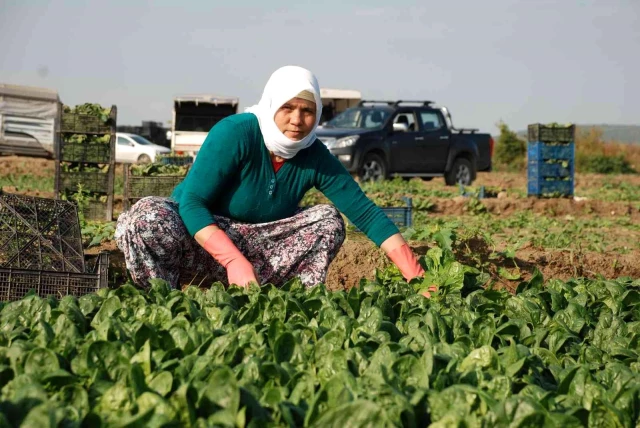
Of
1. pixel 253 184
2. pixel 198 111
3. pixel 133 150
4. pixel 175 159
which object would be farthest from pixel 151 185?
pixel 133 150

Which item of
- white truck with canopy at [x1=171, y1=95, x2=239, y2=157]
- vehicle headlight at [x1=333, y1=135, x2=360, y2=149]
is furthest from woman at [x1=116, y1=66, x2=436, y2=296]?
white truck with canopy at [x1=171, y1=95, x2=239, y2=157]

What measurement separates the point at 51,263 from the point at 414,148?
43.2 ft

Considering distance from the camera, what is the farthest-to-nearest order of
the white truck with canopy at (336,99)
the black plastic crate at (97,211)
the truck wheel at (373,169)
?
1. the white truck with canopy at (336,99)
2. the truck wheel at (373,169)
3. the black plastic crate at (97,211)

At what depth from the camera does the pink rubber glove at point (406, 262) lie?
457 centimetres

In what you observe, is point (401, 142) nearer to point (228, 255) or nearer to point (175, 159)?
point (175, 159)

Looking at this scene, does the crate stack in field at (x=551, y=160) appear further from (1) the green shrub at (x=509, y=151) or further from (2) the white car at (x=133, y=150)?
(1) the green shrub at (x=509, y=151)

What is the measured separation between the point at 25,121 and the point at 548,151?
47.4 ft

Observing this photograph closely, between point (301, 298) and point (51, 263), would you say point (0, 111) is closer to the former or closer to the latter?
point (51, 263)

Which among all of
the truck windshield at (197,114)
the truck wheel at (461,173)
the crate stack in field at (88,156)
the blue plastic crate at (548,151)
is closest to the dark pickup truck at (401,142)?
the truck wheel at (461,173)

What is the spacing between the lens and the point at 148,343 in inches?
106

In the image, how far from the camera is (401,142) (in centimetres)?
1720

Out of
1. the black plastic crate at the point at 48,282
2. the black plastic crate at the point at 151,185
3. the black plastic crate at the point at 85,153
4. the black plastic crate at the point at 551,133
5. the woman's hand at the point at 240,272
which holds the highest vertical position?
the black plastic crate at the point at 551,133

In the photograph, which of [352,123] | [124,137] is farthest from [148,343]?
[124,137]

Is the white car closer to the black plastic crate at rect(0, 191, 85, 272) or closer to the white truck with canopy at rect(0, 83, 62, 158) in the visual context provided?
the white truck with canopy at rect(0, 83, 62, 158)
